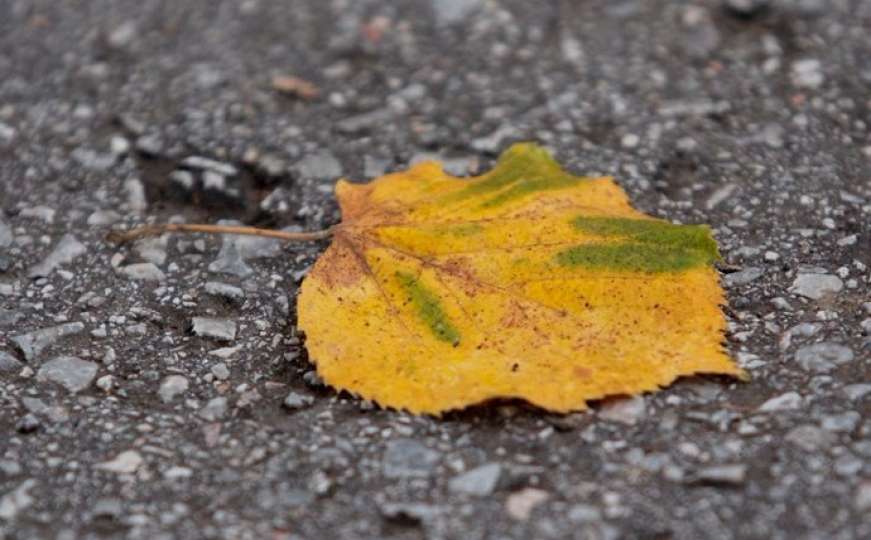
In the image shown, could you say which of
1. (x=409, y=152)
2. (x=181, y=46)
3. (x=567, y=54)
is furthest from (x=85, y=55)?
(x=567, y=54)

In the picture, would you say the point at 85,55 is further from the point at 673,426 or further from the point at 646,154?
the point at 673,426

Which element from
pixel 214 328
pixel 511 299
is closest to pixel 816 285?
pixel 511 299

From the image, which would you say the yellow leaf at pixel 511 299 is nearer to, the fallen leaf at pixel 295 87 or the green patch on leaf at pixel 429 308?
the green patch on leaf at pixel 429 308

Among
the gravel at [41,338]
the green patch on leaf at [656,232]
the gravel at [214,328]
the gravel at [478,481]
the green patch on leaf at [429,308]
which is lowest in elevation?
the gravel at [41,338]

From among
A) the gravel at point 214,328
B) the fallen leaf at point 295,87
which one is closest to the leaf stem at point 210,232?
the gravel at point 214,328

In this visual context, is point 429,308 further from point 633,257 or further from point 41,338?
point 41,338

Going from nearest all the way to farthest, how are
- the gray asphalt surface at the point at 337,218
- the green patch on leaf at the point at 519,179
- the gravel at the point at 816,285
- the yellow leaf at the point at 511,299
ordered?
the gray asphalt surface at the point at 337,218
the yellow leaf at the point at 511,299
the gravel at the point at 816,285
the green patch on leaf at the point at 519,179
